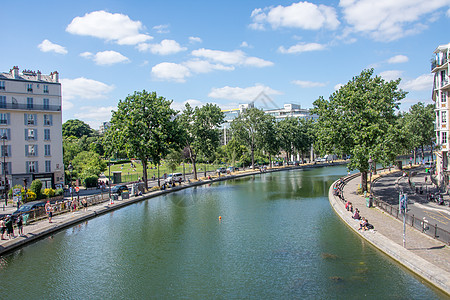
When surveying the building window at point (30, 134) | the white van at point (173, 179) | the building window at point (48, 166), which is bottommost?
the white van at point (173, 179)

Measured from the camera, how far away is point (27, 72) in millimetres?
58562

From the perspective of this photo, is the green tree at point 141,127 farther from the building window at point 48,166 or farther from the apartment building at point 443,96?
the apartment building at point 443,96

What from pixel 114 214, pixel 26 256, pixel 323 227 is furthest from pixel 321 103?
pixel 26 256

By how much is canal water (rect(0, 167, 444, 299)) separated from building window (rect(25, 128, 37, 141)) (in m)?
26.6

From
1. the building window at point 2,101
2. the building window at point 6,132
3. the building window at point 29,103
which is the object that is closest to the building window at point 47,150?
the building window at point 6,132

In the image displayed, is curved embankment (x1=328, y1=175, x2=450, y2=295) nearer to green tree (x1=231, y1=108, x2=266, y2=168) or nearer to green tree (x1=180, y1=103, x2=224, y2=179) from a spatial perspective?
green tree (x1=180, y1=103, x2=224, y2=179)

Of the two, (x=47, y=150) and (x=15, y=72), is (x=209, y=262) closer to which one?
(x=47, y=150)

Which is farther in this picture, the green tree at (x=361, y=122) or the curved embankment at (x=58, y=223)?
the green tree at (x=361, y=122)

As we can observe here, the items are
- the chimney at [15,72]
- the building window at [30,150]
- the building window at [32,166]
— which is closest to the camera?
the building window at [32,166]

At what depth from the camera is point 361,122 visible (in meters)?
43.2

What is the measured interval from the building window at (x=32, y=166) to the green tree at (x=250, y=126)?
2392 inches

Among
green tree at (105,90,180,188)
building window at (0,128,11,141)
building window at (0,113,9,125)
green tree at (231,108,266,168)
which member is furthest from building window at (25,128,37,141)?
green tree at (231,108,266,168)

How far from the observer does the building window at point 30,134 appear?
5538 cm

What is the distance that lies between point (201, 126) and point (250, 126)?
104ft
